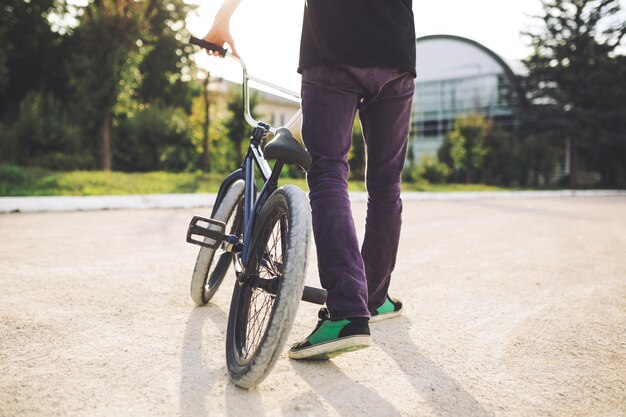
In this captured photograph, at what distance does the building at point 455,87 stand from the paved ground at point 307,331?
122ft

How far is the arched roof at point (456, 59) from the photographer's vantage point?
40.9m

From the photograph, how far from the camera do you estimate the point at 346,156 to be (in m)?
2.11

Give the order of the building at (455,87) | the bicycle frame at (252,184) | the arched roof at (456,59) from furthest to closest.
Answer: the arched roof at (456,59) < the building at (455,87) < the bicycle frame at (252,184)

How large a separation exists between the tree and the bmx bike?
38.2 metres

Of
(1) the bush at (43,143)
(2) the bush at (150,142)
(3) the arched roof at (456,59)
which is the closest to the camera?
(1) the bush at (43,143)

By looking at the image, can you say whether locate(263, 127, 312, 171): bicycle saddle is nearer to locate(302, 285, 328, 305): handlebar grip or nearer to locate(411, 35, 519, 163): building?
locate(302, 285, 328, 305): handlebar grip

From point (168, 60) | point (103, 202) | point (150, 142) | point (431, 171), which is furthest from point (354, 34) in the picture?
point (168, 60)

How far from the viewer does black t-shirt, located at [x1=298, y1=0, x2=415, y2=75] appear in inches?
81.6

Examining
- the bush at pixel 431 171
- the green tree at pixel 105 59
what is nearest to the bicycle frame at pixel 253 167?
the green tree at pixel 105 59

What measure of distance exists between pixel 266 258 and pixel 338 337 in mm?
402

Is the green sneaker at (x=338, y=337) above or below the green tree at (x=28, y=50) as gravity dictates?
below

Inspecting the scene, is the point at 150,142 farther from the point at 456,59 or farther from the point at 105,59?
the point at 456,59

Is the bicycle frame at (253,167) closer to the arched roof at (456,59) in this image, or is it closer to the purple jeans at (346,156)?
the purple jeans at (346,156)

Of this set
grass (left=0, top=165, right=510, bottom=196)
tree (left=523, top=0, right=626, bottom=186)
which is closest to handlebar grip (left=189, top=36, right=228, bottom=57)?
grass (left=0, top=165, right=510, bottom=196)
